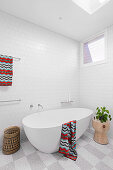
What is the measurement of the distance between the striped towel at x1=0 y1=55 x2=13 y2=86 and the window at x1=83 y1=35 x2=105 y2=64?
7.48 ft

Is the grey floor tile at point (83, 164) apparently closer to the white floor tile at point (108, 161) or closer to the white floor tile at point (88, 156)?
the white floor tile at point (88, 156)


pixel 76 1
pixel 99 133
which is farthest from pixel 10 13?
pixel 99 133

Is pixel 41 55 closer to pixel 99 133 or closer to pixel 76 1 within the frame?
pixel 76 1

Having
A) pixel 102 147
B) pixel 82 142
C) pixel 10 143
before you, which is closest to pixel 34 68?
pixel 10 143

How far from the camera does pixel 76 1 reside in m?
1.74

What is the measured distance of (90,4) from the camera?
1.95 m

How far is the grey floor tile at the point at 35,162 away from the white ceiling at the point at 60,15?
2895 mm

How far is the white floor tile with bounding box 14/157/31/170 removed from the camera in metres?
1.41

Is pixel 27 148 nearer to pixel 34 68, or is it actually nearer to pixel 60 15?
pixel 34 68

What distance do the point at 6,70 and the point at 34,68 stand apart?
0.65 metres

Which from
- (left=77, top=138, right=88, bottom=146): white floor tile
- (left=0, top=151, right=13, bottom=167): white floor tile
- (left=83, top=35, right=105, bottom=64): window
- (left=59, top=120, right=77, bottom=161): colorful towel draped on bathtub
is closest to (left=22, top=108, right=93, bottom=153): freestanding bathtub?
(left=59, top=120, right=77, bottom=161): colorful towel draped on bathtub

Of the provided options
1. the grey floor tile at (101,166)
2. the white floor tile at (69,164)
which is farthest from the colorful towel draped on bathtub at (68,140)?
the grey floor tile at (101,166)

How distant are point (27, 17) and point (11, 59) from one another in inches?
43.1

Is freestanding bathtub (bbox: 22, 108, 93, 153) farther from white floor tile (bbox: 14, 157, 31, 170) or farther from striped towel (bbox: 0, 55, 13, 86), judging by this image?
striped towel (bbox: 0, 55, 13, 86)
